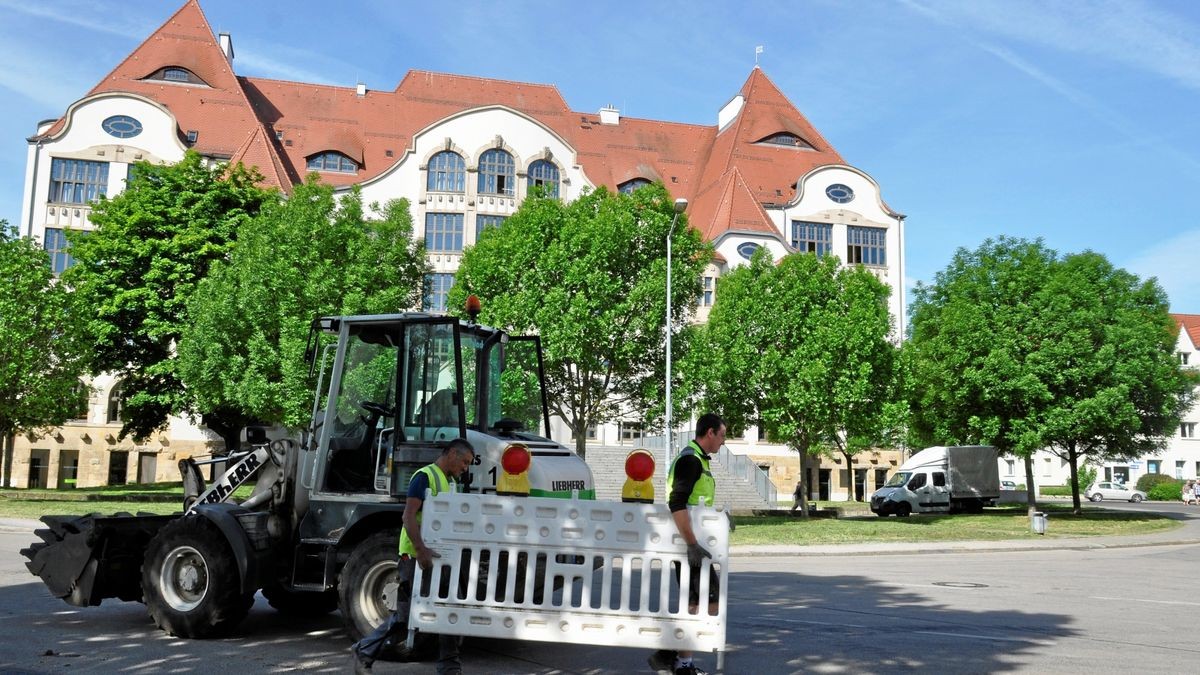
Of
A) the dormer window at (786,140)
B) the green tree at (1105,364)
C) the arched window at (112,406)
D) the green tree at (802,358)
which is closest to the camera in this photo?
the green tree at (1105,364)

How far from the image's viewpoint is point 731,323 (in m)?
36.2

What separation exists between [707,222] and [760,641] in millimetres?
45225

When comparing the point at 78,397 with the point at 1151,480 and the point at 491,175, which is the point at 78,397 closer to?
the point at 491,175

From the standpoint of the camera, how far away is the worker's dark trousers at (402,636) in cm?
620

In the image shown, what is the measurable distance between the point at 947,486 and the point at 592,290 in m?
18.9

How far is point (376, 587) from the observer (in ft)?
25.3

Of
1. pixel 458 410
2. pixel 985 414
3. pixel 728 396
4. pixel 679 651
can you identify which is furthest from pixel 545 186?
pixel 679 651

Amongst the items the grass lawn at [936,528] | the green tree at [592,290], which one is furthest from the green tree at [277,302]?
the grass lawn at [936,528]

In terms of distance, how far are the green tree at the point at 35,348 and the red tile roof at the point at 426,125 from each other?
594 inches

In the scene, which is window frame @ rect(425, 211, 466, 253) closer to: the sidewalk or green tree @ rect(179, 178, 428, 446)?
green tree @ rect(179, 178, 428, 446)

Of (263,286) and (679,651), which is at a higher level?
(263,286)

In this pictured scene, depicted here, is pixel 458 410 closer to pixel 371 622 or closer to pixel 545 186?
pixel 371 622

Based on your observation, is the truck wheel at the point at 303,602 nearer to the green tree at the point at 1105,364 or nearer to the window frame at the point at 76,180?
the green tree at the point at 1105,364

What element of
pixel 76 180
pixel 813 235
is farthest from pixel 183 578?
pixel 813 235
